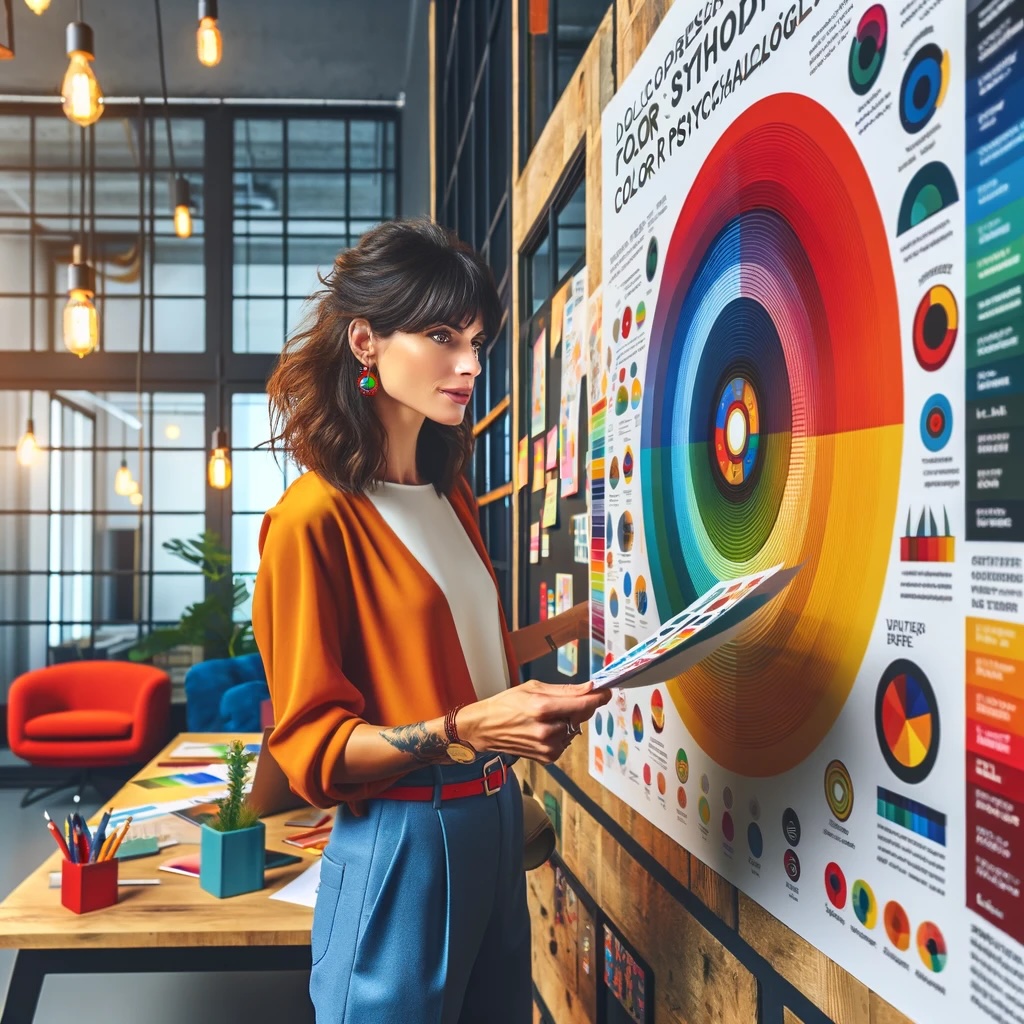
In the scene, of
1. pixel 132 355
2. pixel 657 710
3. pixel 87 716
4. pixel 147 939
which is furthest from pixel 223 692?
pixel 657 710

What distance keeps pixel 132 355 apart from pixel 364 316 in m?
6.16

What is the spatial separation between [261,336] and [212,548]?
1.61 m

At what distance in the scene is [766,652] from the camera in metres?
1.11

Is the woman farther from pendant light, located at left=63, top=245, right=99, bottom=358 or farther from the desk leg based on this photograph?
pendant light, located at left=63, top=245, right=99, bottom=358

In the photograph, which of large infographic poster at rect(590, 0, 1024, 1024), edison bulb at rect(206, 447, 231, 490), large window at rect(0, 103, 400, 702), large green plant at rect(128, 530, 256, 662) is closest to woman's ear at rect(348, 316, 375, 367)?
large infographic poster at rect(590, 0, 1024, 1024)

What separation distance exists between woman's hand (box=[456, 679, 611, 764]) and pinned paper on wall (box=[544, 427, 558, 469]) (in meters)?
1.23

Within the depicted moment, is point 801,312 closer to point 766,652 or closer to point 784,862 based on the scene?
point 766,652

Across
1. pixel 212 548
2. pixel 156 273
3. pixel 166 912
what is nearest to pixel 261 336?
pixel 156 273

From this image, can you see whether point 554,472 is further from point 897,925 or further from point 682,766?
point 897,925

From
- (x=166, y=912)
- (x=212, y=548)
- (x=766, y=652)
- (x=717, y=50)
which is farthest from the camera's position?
(x=212, y=548)

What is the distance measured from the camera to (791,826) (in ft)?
3.43

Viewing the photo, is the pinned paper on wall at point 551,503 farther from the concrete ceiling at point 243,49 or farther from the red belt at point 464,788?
the concrete ceiling at point 243,49

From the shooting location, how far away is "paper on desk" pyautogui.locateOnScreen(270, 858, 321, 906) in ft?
5.91

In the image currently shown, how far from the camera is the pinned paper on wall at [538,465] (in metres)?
2.46
